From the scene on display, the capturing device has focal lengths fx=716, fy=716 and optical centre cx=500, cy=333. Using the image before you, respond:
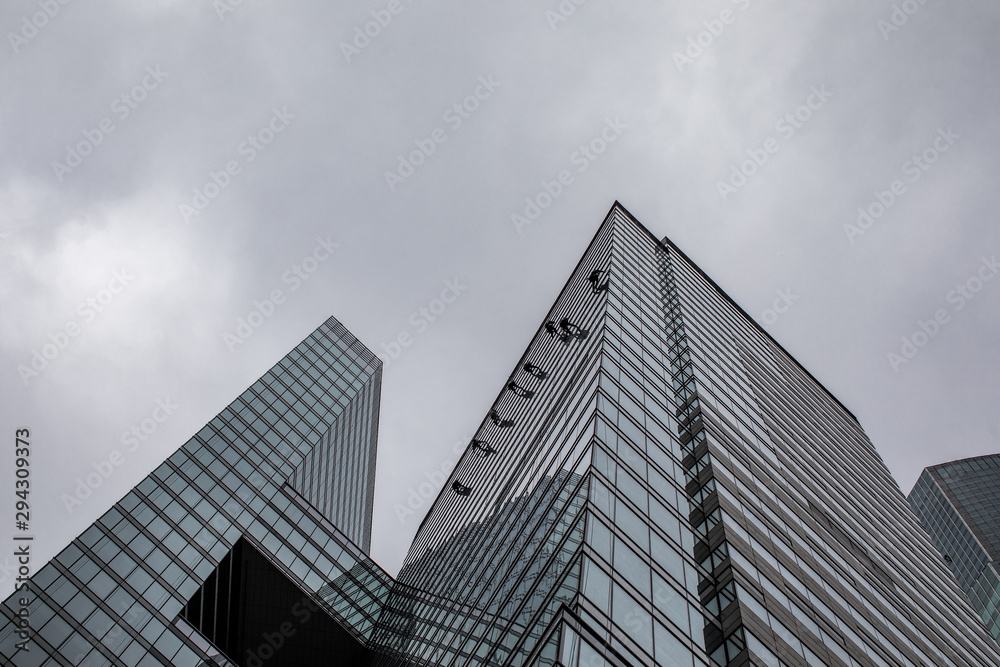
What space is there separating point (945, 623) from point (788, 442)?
39.0 ft

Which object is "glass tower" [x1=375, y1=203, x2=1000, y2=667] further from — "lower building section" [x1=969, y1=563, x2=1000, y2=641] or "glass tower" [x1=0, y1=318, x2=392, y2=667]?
"lower building section" [x1=969, y1=563, x2=1000, y2=641]

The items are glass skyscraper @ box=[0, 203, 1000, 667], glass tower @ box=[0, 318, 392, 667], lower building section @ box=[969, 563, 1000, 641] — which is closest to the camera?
glass skyscraper @ box=[0, 203, 1000, 667]

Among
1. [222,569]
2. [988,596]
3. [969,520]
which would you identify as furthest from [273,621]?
[969,520]

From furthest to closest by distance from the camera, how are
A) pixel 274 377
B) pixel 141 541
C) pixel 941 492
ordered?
pixel 941 492, pixel 274 377, pixel 141 541

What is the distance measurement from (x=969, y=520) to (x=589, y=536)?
146 metres

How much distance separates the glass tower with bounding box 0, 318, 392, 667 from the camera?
131 feet

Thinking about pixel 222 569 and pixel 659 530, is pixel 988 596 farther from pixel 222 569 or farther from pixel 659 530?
pixel 659 530

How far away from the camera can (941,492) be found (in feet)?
468

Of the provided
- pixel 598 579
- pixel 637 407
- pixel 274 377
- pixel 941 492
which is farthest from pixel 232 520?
pixel 941 492

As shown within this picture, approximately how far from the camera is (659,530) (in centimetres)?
2122

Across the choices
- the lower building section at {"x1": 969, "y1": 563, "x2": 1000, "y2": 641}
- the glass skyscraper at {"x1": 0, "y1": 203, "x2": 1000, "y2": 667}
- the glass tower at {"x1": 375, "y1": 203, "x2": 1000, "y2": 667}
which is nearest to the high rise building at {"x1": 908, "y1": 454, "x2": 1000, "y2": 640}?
the lower building section at {"x1": 969, "y1": 563, "x2": 1000, "y2": 641}

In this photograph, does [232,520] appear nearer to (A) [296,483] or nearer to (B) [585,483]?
(A) [296,483]

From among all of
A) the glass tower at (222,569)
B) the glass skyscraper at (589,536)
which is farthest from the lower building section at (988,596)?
the glass tower at (222,569)

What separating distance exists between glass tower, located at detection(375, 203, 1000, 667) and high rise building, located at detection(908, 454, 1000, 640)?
83847 millimetres
